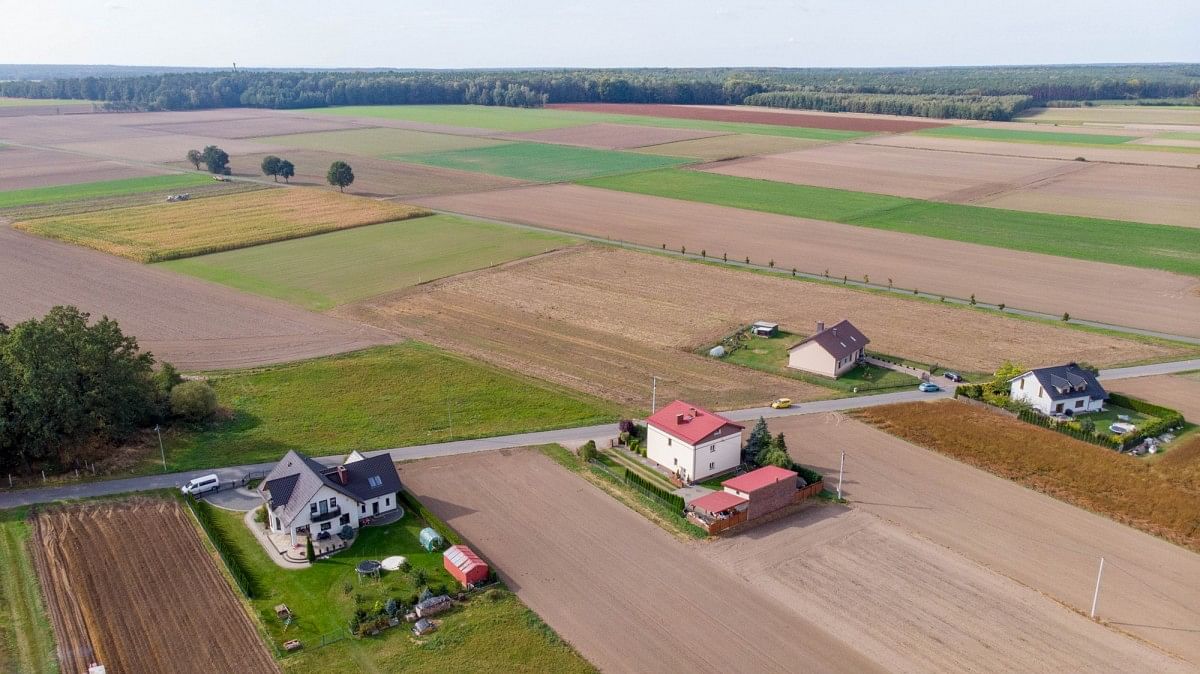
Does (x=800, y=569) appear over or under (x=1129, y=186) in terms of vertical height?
under

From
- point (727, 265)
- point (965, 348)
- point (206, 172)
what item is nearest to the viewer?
point (965, 348)

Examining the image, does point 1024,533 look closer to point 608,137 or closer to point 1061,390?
point 1061,390

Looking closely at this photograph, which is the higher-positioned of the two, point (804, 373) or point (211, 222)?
point (211, 222)

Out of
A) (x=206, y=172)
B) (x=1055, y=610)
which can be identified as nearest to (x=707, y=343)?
(x=1055, y=610)

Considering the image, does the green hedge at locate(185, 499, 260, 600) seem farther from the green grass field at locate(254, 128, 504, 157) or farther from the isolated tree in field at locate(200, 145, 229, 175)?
the green grass field at locate(254, 128, 504, 157)

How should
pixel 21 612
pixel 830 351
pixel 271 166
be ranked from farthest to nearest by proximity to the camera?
1. pixel 271 166
2. pixel 830 351
3. pixel 21 612

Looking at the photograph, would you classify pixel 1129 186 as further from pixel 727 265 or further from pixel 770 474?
pixel 770 474

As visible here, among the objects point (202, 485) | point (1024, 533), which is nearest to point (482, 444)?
point (202, 485)
